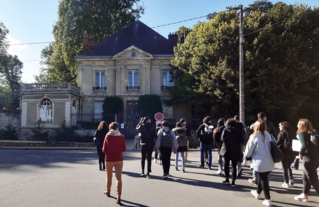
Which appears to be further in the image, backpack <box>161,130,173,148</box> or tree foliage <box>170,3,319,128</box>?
tree foliage <box>170,3,319,128</box>

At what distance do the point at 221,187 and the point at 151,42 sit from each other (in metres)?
25.4

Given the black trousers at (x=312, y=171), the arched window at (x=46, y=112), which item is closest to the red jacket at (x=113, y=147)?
the black trousers at (x=312, y=171)

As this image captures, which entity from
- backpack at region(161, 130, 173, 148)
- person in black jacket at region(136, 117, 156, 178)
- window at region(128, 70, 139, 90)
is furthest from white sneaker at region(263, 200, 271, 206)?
window at region(128, 70, 139, 90)

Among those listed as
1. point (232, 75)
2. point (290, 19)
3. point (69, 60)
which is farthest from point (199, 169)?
point (69, 60)

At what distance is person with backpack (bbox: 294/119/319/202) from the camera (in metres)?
5.88

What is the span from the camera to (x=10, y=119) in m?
27.0

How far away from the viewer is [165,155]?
333 inches

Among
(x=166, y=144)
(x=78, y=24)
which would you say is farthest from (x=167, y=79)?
(x=166, y=144)

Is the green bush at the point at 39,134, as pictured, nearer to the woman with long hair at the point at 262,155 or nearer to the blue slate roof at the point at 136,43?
the blue slate roof at the point at 136,43

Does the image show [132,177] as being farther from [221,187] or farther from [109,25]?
[109,25]

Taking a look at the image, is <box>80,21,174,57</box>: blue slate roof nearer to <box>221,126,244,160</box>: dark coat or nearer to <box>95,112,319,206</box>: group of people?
<box>95,112,319,206</box>: group of people

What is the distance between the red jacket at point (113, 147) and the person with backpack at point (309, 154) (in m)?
4.23

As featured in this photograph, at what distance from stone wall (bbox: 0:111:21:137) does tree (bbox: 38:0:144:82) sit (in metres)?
10.5

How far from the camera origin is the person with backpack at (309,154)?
231 inches
